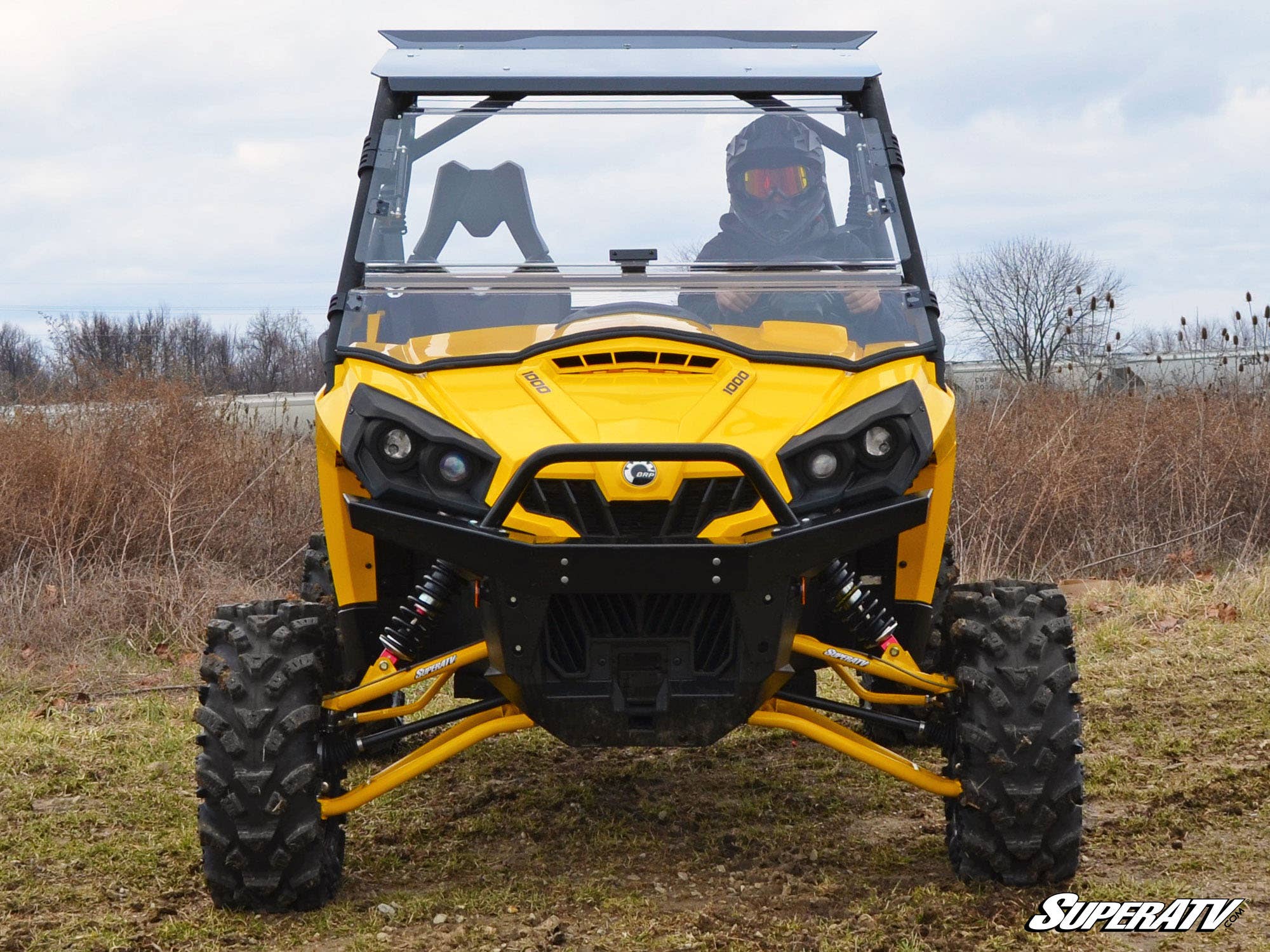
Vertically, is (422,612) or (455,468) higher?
(455,468)

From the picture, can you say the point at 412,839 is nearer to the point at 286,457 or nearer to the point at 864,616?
the point at 864,616

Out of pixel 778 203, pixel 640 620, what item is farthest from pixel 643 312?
pixel 640 620

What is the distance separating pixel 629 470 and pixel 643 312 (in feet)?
2.62

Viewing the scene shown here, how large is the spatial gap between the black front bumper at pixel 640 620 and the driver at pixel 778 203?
99 centimetres

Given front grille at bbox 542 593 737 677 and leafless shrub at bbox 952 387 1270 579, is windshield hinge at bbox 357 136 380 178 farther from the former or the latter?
leafless shrub at bbox 952 387 1270 579

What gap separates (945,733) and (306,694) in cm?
169

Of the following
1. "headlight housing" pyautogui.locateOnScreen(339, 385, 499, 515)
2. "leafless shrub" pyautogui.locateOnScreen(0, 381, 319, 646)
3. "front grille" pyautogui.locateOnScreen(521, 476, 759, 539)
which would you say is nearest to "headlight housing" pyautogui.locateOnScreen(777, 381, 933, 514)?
"front grille" pyautogui.locateOnScreen(521, 476, 759, 539)

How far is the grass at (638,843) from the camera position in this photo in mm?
3447

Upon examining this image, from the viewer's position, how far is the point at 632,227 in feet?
14.1

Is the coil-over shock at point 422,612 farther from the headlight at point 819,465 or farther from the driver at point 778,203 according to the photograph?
the driver at point 778,203

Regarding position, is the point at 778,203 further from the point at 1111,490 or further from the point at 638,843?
the point at 1111,490

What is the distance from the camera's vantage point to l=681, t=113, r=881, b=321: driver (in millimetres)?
4074

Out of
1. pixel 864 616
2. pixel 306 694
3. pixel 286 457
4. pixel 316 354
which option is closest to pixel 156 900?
pixel 306 694

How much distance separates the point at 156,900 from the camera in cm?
372
